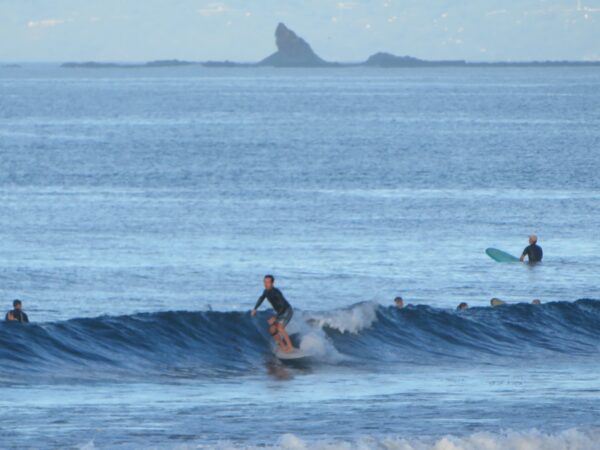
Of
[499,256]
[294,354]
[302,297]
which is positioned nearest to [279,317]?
[294,354]

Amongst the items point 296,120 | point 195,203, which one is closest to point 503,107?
point 296,120

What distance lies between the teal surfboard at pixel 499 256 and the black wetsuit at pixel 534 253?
0.96 metres

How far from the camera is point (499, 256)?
43375 mm

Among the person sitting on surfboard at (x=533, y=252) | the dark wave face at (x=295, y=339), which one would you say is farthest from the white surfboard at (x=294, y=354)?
the person sitting on surfboard at (x=533, y=252)

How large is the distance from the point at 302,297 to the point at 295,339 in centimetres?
1024

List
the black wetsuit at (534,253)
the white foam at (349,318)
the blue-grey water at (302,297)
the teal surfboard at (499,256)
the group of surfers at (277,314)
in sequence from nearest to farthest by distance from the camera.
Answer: the blue-grey water at (302,297) < the group of surfers at (277,314) < the white foam at (349,318) < the black wetsuit at (534,253) < the teal surfboard at (499,256)

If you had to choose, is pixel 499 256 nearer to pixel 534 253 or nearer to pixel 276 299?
pixel 534 253

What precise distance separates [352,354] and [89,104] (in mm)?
164726

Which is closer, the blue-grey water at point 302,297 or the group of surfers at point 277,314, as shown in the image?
the blue-grey water at point 302,297

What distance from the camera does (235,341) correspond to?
90.2 ft

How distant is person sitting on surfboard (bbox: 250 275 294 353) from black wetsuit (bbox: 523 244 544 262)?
682 inches

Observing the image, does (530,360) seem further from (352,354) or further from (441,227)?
(441,227)

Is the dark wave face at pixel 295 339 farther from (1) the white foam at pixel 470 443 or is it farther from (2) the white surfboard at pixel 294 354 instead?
(1) the white foam at pixel 470 443

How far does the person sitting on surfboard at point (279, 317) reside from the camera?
24.9 m
